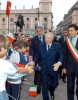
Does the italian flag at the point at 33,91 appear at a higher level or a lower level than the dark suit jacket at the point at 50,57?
lower

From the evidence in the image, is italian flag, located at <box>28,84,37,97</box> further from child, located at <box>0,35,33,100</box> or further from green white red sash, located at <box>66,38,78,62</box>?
child, located at <box>0,35,33,100</box>

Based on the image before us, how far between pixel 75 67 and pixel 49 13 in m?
112

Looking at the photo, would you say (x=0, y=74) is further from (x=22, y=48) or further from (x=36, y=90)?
(x=36, y=90)

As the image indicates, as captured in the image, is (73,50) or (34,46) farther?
(34,46)

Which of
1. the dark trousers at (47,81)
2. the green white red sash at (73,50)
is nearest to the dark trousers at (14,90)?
the dark trousers at (47,81)

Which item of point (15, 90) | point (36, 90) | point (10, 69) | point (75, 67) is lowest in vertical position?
point (36, 90)

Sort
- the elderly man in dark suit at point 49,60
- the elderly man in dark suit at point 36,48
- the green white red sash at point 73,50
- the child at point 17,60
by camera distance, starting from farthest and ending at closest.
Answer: the elderly man in dark suit at point 36,48 < the elderly man in dark suit at point 49,60 < the green white red sash at point 73,50 < the child at point 17,60

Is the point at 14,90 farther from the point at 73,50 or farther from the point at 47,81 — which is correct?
the point at 73,50

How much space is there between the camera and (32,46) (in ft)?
22.3

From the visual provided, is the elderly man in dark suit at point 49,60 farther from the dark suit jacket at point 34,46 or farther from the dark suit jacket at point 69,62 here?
the dark suit jacket at point 34,46

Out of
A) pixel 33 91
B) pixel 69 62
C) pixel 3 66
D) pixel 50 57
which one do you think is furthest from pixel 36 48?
A: pixel 3 66

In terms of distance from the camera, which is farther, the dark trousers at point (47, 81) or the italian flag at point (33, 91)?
the italian flag at point (33, 91)

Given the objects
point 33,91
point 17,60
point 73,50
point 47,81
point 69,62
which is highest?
point 73,50


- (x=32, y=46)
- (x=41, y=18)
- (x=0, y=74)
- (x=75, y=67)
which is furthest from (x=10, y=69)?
(x=41, y=18)
